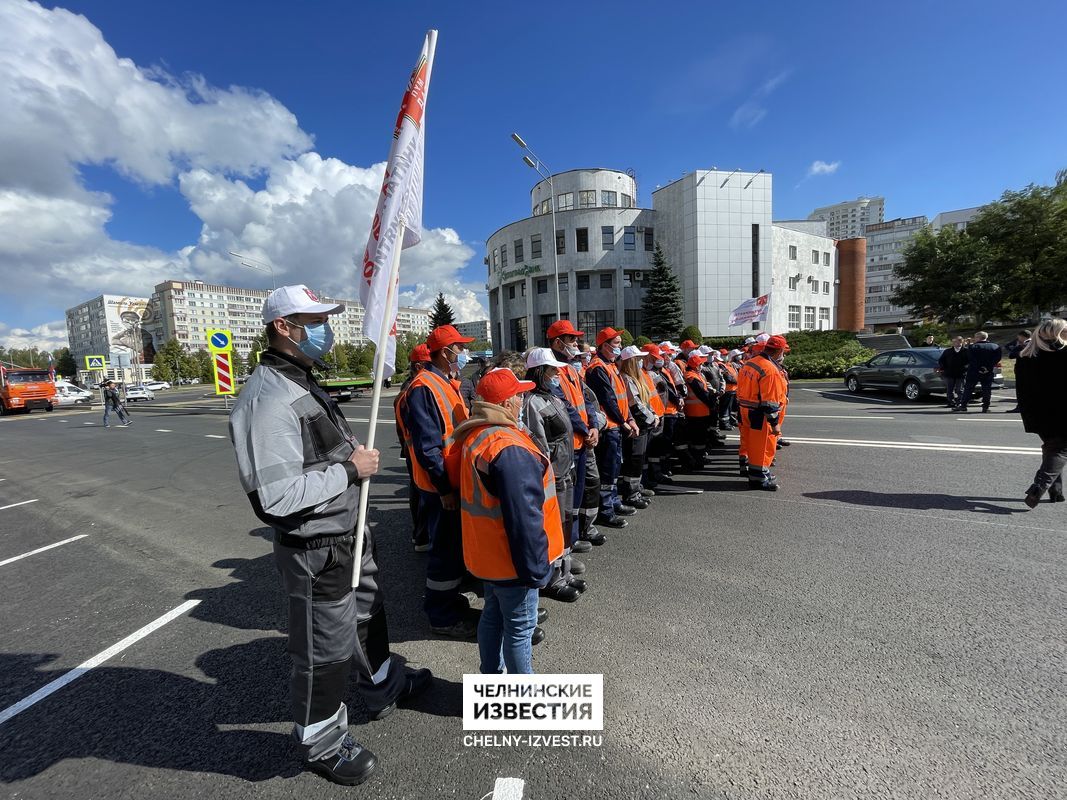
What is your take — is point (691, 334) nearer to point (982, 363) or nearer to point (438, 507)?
point (982, 363)

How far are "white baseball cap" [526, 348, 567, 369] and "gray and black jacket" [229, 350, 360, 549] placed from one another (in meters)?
2.25

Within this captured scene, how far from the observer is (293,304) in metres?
2.08

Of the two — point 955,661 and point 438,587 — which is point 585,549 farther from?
point 955,661

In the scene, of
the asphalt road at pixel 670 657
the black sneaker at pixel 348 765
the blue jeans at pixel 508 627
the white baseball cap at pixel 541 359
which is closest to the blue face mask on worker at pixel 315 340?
the blue jeans at pixel 508 627

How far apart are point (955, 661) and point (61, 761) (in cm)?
473

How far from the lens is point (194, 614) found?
11.8 feet

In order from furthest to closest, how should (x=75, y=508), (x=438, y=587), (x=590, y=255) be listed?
(x=590, y=255)
(x=75, y=508)
(x=438, y=587)

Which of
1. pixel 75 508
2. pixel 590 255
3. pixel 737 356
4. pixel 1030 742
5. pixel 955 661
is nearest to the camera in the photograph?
pixel 1030 742

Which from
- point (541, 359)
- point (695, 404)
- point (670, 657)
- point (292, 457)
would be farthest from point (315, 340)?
point (695, 404)

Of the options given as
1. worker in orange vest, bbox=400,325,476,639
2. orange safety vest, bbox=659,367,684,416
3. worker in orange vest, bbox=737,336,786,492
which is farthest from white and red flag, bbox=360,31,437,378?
orange safety vest, bbox=659,367,684,416

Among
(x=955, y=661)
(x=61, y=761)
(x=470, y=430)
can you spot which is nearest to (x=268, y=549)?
Result: (x=61, y=761)

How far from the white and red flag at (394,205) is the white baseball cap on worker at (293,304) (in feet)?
0.84

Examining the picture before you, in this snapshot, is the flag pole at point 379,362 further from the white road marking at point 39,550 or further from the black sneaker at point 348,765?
the white road marking at point 39,550

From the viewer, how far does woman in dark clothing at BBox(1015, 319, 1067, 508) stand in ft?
15.6
